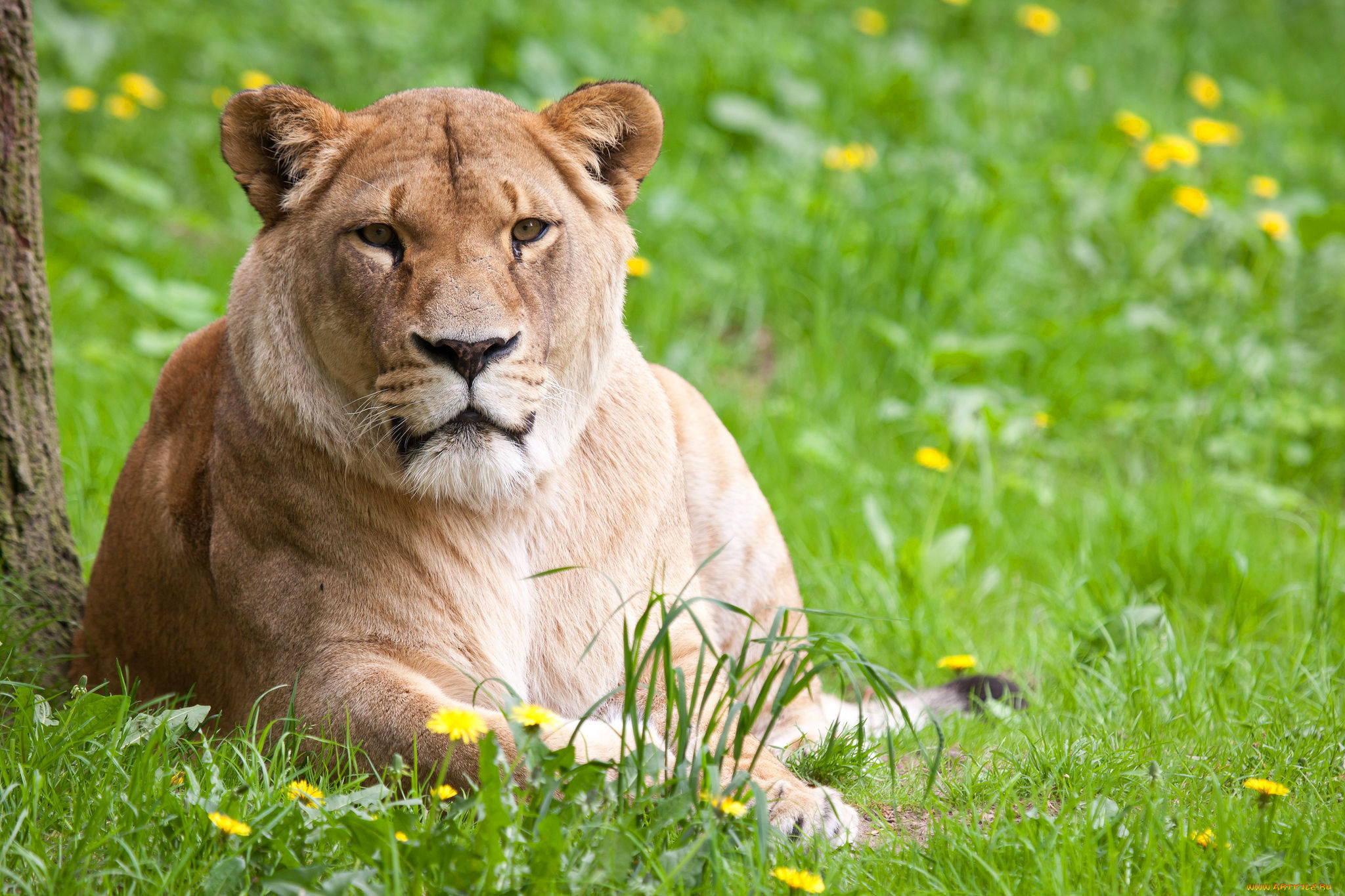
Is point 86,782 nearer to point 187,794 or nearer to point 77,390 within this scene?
point 187,794

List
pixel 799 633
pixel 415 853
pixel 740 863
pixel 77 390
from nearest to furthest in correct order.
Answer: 1. pixel 415 853
2. pixel 740 863
3. pixel 799 633
4. pixel 77 390

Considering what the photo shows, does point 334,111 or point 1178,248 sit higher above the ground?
point 334,111

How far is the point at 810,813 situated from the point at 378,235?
1563mm

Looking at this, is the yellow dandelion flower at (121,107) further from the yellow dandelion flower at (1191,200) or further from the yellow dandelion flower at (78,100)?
the yellow dandelion flower at (1191,200)

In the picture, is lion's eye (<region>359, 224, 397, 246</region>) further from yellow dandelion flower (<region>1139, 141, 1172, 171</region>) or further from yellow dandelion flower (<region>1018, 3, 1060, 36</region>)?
yellow dandelion flower (<region>1018, 3, 1060, 36</region>)

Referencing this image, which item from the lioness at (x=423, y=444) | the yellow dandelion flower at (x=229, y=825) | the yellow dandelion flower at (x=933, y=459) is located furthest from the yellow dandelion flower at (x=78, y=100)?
the yellow dandelion flower at (x=229, y=825)

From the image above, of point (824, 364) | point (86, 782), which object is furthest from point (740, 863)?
point (824, 364)

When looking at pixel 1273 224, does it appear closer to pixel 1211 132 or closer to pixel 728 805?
pixel 1211 132

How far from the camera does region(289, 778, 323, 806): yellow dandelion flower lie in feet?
7.62

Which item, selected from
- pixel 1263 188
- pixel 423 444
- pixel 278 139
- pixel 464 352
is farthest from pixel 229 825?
pixel 1263 188

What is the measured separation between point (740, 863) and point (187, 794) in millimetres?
1085

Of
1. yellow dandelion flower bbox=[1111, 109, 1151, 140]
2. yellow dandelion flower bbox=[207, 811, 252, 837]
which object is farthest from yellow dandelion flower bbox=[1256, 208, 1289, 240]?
yellow dandelion flower bbox=[207, 811, 252, 837]

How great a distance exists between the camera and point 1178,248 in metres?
6.35

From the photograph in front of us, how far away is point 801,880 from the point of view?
2.17 metres
